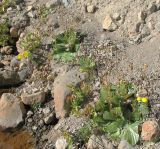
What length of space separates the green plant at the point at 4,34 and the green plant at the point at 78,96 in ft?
6.07

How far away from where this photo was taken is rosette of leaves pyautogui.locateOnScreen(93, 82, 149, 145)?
214 inches

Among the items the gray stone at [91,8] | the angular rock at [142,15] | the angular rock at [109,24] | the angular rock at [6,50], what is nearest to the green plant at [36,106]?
the angular rock at [6,50]

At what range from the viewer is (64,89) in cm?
598

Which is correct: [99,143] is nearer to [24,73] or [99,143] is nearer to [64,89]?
[64,89]

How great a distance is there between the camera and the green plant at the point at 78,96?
5859mm

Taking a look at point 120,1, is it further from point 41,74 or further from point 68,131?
point 68,131

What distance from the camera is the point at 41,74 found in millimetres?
6625

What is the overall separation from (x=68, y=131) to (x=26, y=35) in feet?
6.79

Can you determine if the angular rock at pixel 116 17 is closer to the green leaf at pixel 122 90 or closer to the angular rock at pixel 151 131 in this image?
the green leaf at pixel 122 90

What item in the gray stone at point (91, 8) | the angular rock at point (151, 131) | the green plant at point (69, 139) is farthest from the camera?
the gray stone at point (91, 8)

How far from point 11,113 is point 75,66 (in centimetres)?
113

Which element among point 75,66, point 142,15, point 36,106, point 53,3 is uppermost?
point 53,3

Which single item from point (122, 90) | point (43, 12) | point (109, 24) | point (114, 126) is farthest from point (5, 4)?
point (114, 126)

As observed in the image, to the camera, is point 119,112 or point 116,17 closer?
point 119,112
